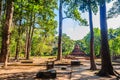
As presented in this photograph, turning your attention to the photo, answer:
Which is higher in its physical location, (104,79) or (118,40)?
(118,40)

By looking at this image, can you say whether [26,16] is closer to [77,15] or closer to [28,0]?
[77,15]

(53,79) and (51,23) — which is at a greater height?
(51,23)

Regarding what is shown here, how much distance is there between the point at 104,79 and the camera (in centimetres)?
1475

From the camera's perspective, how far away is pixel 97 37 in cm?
7406

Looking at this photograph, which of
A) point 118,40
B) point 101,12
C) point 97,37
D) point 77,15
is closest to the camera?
point 101,12

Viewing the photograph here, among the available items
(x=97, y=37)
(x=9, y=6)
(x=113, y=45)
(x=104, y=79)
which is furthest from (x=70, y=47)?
(x=104, y=79)

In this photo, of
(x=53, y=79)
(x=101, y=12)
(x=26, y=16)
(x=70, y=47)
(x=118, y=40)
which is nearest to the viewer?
(x=53, y=79)

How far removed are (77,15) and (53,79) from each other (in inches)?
761

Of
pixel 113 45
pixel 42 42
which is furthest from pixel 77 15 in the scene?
pixel 113 45

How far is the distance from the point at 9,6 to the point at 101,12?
9.56m

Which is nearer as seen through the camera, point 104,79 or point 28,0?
point 104,79

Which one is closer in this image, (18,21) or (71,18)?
(71,18)

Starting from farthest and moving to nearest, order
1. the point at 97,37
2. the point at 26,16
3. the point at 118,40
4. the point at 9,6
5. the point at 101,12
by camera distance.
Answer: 1. the point at 97,37
2. the point at 118,40
3. the point at 26,16
4. the point at 9,6
5. the point at 101,12

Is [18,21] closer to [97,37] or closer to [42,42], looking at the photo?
[42,42]
